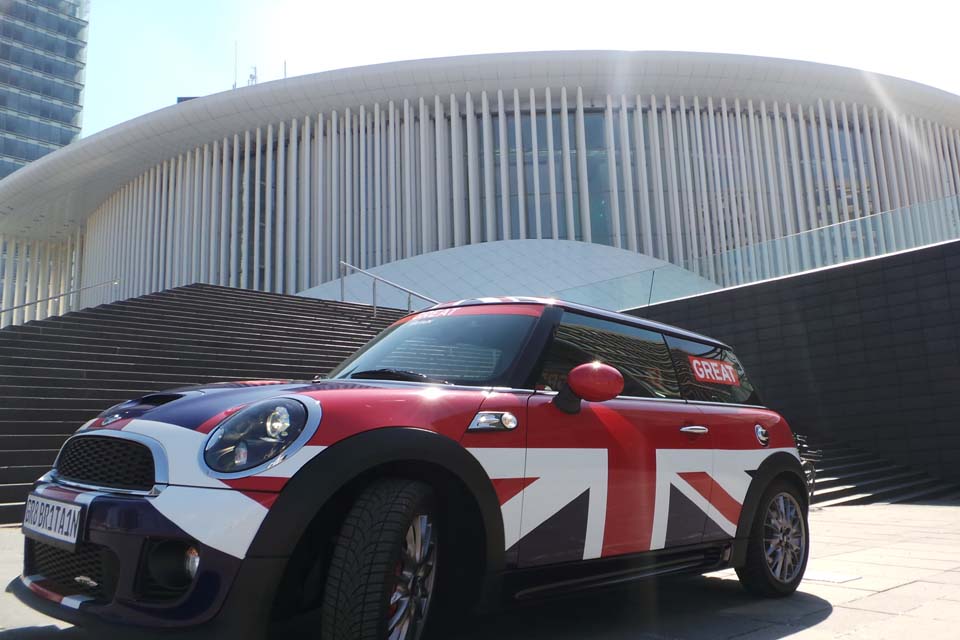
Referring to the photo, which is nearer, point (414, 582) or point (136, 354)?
point (414, 582)

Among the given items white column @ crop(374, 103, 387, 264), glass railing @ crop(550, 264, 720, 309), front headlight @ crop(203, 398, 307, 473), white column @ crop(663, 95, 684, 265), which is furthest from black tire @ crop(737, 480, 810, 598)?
white column @ crop(374, 103, 387, 264)

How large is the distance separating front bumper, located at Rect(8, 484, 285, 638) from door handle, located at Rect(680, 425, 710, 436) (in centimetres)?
229

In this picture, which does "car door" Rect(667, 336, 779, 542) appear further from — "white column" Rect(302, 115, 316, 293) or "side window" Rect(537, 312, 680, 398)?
"white column" Rect(302, 115, 316, 293)

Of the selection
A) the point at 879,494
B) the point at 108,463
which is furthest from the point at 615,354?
the point at 879,494

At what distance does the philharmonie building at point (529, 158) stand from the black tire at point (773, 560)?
2463cm

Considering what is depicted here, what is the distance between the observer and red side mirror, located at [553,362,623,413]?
9.85 ft

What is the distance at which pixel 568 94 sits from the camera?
108ft

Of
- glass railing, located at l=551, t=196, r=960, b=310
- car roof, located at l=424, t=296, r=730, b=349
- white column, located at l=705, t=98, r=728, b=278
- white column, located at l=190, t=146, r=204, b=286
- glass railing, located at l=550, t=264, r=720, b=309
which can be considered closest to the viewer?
car roof, located at l=424, t=296, r=730, b=349

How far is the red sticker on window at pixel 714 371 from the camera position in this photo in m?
4.22

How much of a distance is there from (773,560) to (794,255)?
11921 millimetres

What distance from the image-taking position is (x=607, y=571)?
3.18m

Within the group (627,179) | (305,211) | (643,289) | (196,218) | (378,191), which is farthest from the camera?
(196,218)

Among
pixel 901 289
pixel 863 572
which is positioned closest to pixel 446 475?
pixel 863 572

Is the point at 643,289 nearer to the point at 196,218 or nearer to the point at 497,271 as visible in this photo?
the point at 497,271
